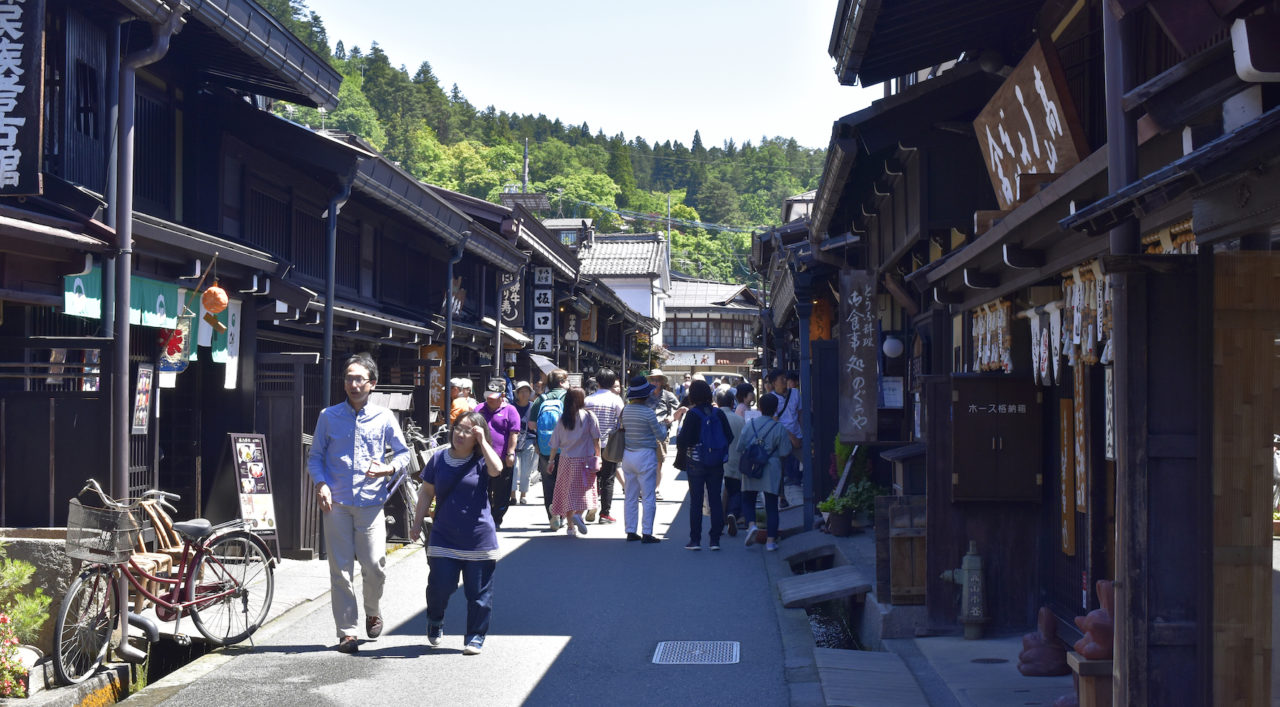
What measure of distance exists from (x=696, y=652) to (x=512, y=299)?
67.6 feet

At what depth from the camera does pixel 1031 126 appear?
7.05 meters

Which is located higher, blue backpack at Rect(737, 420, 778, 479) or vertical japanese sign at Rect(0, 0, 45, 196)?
vertical japanese sign at Rect(0, 0, 45, 196)

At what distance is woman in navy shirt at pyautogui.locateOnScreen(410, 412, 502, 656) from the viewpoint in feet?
28.3

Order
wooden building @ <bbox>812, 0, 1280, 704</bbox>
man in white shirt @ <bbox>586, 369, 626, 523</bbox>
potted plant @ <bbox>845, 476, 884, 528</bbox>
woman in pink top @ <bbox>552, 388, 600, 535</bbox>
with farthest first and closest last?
1. man in white shirt @ <bbox>586, 369, 626, 523</bbox>
2. woman in pink top @ <bbox>552, 388, 600, 535</bbox>
3. potted plant @ <bbox>845, 476, 884, 528</bbox>
4. wooden building @ <bbox>812, 0, 1280, 704</bbox>

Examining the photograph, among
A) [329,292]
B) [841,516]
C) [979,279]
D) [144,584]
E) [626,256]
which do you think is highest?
[626,256]

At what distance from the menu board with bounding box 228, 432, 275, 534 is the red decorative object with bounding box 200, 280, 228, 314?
4.28ft

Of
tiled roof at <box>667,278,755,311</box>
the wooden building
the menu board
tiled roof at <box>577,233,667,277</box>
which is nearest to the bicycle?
the menu board

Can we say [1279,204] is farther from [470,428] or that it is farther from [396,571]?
[396,571]

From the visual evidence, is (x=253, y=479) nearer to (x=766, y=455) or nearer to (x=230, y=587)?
(x=230, y=587)

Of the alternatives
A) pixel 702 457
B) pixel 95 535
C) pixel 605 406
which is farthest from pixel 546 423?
pixel 95 535

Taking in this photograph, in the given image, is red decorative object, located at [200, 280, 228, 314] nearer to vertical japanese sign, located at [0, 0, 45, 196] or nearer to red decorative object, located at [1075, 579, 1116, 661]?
vertical japanese sign, located at [0, 0, 45, 196]

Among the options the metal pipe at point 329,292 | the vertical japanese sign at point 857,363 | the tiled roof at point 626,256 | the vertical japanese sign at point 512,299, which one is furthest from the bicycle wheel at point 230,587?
the tiled roof at point 626,256

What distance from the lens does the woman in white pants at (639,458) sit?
14.5m

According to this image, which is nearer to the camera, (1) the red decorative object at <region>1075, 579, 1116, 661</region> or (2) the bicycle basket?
(1) the red decorative object at <region>1075, 579, 1116, 661</region>
